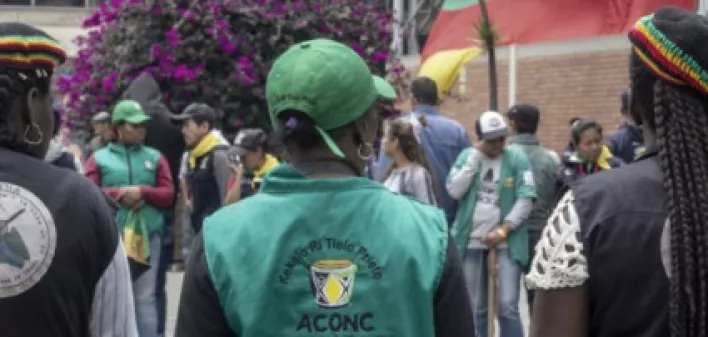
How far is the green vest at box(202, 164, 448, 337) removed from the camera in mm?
3125

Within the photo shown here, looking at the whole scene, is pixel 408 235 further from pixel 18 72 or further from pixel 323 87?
pixel 18 72

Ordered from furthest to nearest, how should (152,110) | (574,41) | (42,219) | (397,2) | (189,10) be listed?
(397,2) → (574,41) → (189,10) → (152,110) → (42,219)

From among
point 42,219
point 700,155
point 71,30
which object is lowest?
point 71,30

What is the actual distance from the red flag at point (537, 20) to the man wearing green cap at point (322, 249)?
51.7 feet

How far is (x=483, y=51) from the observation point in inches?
785

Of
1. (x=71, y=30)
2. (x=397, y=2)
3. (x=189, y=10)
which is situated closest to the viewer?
(x=189, y=10)

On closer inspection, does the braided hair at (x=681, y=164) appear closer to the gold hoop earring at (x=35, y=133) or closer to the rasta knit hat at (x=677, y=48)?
the rasta knit hat at (x=677, y=48)

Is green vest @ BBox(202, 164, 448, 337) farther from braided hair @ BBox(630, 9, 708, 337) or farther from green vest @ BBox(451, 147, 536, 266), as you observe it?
green vest @ BBox(451, 147, 536, 266)

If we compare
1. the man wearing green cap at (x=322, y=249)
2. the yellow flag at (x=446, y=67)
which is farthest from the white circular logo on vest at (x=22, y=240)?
the yellow flag at (x=446, y=67)

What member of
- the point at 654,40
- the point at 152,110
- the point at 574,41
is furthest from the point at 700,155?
the point at 574,41

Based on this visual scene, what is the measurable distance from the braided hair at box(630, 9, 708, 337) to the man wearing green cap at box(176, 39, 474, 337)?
50cm

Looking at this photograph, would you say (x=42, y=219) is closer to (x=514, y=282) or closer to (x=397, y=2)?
(x=514, y=282)

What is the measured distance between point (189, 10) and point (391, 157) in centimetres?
498

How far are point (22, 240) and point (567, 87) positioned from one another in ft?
52.3
